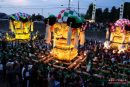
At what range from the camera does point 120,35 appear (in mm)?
35094

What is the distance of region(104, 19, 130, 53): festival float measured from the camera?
34.4m

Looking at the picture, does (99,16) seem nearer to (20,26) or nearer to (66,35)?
(20,26)

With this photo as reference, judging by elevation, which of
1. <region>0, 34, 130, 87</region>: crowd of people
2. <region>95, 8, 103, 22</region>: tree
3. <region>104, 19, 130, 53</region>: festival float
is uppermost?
<region>95, 8, 103, 22</region>: tree

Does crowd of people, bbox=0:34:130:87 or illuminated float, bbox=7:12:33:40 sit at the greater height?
illuminated float, bbox=7:12:33:40

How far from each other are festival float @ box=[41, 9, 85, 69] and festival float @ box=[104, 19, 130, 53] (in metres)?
7.97

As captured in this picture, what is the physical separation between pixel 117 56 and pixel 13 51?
281 inches

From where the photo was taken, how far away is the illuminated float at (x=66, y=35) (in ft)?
84.9

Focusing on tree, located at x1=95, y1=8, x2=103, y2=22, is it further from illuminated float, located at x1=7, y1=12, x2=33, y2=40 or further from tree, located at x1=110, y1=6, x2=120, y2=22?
illuminated float, located at x1=7, y1=12, x2=33, y2=40

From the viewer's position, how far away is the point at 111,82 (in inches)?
687

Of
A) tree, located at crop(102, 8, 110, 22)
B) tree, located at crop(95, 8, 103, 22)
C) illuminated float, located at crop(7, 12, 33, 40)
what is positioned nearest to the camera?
illuminated float, located at crop(7, 12, 33, 40)

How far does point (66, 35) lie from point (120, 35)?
10178 mm

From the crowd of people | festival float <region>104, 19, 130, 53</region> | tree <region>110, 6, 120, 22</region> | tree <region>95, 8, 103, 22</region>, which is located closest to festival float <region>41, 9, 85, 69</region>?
the crowd of people

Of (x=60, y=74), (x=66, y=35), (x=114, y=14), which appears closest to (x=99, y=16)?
(x=114, y=14)

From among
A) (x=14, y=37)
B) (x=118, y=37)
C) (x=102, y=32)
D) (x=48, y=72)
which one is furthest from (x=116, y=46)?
(x=48, y=72)
